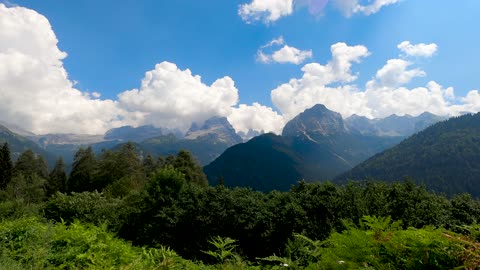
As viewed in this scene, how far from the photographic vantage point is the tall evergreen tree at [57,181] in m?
77.4

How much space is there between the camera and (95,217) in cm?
2889

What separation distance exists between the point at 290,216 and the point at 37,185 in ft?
170

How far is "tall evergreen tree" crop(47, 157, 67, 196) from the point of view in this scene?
254 ft

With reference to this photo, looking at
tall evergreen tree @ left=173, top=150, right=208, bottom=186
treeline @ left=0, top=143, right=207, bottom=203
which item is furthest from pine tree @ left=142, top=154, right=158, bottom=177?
tall evergreen tree @ left=173, top=150, right=208, bottom=186

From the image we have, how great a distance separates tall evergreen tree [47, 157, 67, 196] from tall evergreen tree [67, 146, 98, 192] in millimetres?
6964

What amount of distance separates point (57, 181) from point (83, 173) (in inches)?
603

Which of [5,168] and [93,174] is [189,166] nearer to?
[93,174]

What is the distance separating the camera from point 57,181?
265 ft

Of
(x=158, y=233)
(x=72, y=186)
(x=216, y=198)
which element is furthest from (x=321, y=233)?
(x=72, y=186)

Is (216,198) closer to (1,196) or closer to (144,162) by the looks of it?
(1,196)

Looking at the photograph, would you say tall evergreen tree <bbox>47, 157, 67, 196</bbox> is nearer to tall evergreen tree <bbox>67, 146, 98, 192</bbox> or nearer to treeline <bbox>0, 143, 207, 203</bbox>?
treeline <bbox>0, 143, 207, 203</bbox>

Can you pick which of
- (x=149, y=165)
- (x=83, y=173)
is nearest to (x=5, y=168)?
(x=83, y=173)

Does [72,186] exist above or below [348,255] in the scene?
below

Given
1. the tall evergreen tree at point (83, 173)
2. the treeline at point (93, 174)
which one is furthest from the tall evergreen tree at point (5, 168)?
the tall evergreen tree at point (83, 173)
